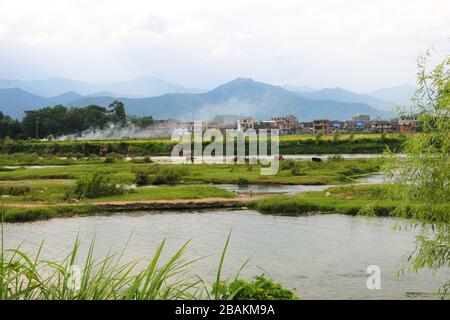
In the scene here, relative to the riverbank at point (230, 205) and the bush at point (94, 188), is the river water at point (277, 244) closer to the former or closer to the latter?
the riverbank at point (230, 205)

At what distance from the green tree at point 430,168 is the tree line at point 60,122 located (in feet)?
333

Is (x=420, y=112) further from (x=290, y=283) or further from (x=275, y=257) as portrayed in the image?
(x=275, y=257)

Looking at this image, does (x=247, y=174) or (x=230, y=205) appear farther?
(x=247, y=174)

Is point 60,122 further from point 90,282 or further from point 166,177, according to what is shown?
point 90,282

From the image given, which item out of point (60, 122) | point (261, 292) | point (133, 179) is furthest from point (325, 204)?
point (60, 122)

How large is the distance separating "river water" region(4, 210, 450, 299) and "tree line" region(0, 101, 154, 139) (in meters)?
87.6

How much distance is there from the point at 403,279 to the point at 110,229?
39.5 ft

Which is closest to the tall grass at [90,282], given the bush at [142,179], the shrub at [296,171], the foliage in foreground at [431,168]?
the foliage in foreground at [431,168]

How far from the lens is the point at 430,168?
35.6 feet

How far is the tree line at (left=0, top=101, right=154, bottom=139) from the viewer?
10881cm

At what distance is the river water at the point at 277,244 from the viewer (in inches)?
567

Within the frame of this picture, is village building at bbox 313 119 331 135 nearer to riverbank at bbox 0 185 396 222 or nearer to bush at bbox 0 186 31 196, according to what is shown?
riverbank at bbox 0 185 396 222

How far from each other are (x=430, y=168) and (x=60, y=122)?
115354mm
